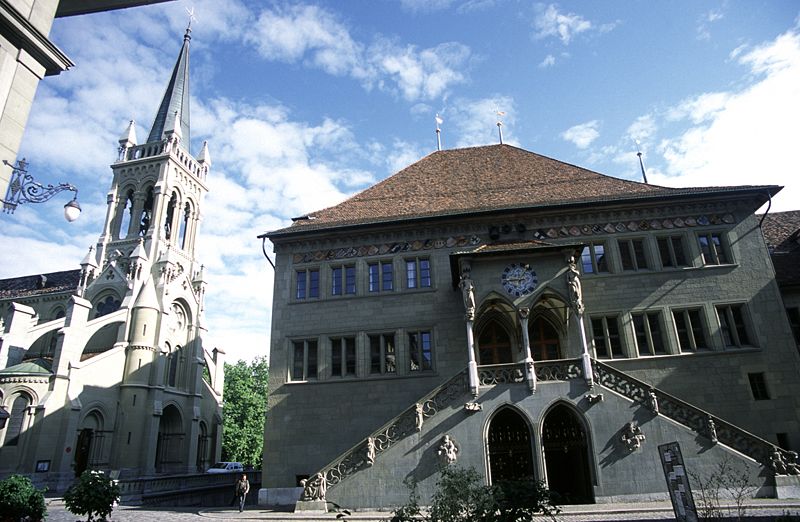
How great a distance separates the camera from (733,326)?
68.5 ft

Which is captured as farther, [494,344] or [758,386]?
[494,344]

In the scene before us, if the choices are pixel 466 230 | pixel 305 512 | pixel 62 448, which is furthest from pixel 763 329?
pixel 62 448

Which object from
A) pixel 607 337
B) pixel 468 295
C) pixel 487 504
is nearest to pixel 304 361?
pixel 468 295

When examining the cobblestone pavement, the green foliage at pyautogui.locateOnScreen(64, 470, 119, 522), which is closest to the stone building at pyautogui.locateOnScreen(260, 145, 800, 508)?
the cobblestone pavement

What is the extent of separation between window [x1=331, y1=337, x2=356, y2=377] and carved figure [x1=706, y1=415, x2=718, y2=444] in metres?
13.7

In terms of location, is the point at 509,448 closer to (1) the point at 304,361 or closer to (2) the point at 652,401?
(2) the point at 652,401

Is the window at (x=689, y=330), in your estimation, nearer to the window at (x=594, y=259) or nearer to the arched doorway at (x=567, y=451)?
the window at (x=594, y=259)

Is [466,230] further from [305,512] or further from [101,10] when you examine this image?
[101,10]

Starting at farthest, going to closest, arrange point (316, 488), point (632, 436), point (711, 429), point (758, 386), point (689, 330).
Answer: point (689, 330)
point (758, 386)
point (316, 488)
point (632, 436)
point (711, 429)

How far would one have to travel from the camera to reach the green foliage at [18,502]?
1123cm

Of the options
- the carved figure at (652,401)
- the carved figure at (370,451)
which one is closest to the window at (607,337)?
the carved figure at (652,401)

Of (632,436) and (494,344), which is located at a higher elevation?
(494,344)

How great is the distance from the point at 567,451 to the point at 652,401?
13.1ft

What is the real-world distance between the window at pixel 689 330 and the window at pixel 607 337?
2415mm
